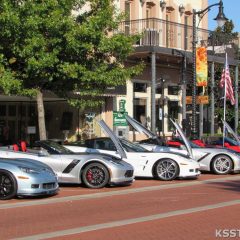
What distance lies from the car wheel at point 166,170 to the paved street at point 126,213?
155 cm

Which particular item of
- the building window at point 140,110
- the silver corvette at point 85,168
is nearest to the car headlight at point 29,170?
the silver corvette at point 85,168

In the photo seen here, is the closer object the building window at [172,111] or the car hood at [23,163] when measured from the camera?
the car hood at [23,163]

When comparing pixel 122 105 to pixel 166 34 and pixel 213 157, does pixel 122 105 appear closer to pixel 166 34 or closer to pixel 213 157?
pixel 166 34

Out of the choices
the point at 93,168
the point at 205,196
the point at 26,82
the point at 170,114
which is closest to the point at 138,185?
the point at 93,168

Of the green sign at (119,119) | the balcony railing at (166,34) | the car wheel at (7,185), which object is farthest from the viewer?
the balcony railing at (166,34)

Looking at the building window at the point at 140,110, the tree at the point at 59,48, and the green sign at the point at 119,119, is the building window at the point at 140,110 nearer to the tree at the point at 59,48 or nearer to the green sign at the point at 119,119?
the green sign at the point at 119,119

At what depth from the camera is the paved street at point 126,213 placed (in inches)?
324

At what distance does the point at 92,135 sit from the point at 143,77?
14.1ft

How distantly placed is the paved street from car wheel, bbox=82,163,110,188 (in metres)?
0.27

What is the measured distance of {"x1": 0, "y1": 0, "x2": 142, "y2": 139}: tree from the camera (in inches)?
666

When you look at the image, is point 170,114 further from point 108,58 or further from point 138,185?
point 138,185

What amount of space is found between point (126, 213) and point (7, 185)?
3.18 m

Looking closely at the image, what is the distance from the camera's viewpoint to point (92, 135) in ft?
88.5

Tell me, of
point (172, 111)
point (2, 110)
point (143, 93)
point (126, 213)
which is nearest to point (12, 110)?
point (2, 110)
